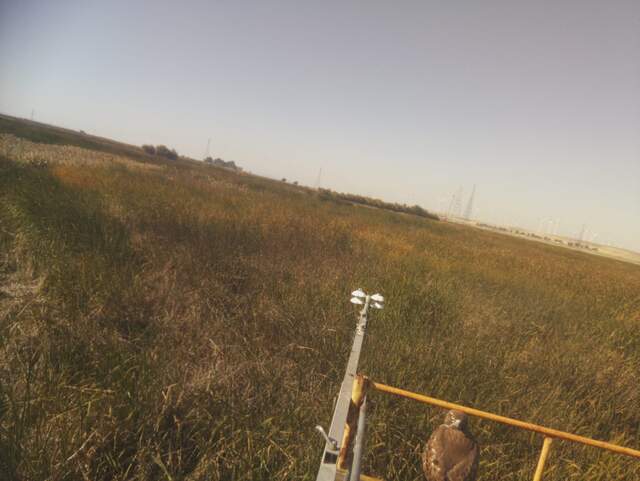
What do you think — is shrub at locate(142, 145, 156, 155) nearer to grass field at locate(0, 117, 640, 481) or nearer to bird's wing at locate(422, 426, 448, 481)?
grass field at locate(0, 117, 640, 481)

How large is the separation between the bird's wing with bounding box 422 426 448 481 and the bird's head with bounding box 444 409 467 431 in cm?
3

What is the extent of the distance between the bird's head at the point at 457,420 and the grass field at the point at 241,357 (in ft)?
3.32

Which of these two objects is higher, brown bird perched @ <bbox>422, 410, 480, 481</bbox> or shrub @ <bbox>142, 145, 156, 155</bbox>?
shrub @ <bbox>142, 145, 156, 155</bbox>

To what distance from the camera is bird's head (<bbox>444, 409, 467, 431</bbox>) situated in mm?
856

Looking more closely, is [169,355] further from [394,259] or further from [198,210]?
[198,210]

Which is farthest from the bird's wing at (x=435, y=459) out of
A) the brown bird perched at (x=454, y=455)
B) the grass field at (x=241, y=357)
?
the grass field at (x=241, y=357)

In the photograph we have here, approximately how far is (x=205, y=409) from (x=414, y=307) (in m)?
2.84

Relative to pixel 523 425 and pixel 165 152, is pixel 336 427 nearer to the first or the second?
pixel 523 425

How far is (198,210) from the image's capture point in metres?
6.94

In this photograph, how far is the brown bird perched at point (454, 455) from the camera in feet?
2.71

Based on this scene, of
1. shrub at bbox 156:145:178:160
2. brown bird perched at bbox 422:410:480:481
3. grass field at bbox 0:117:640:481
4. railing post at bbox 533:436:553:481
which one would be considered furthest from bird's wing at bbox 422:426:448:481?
shrub at bbox 156:145:178:160

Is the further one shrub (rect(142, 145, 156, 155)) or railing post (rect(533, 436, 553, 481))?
shrub (rect(142, 145, 156, 155))

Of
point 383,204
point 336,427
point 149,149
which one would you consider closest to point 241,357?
point 336,427

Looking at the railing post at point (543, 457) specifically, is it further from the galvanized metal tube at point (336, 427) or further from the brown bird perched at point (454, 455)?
the galvanized metal tube at point (336, 427)
